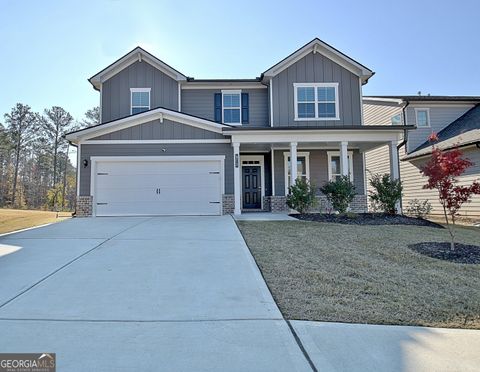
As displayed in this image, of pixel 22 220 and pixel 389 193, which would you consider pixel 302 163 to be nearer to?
pixel 389 193

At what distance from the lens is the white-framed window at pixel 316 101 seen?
14.2 m

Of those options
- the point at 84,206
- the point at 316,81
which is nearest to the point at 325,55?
the point at 316,81

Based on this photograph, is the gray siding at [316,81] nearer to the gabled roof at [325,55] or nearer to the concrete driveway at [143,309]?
the gabled roof at [325,55]

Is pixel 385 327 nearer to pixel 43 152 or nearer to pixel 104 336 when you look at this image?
pixel 104 336

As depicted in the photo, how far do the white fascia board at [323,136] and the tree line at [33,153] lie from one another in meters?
24.6

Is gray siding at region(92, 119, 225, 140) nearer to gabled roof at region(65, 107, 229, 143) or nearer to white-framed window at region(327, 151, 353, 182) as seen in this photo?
gabled roof at region(65, 107, 229, 143)

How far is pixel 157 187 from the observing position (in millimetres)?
12203

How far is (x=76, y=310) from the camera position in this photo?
329 cm

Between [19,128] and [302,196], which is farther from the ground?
[19,128]

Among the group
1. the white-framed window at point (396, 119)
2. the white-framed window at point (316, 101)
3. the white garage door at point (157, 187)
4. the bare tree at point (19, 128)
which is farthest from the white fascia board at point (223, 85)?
the bare tree at point (19, 128)

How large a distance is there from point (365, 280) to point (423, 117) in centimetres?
1519

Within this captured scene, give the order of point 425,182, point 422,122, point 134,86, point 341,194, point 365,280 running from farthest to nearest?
point 422,122 → point 425,182 → point 134,86 → point 341,194 → point 365,280

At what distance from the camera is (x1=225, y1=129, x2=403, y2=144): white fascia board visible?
12.1 metres

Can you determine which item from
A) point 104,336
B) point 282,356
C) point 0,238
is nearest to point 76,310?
point 104,336
